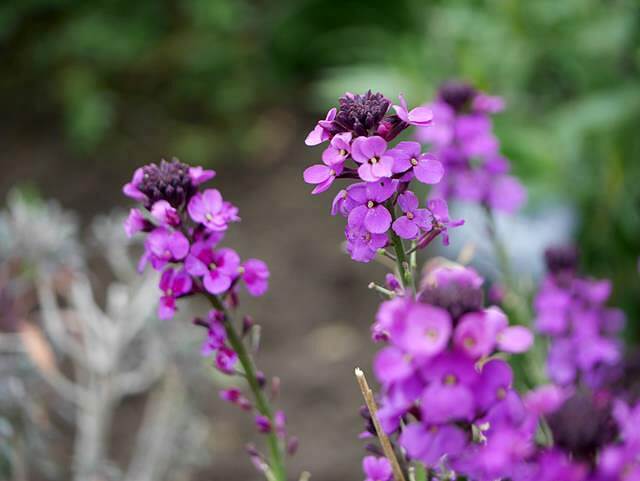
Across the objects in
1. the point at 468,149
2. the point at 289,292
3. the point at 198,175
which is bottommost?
the point at 198,175

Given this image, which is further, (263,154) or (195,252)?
(263,154)

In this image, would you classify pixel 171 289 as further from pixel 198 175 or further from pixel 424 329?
pixel 424 329

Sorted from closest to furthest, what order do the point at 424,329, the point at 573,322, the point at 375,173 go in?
the point at 424,329 → the point at 375,173 → the point at 573,322

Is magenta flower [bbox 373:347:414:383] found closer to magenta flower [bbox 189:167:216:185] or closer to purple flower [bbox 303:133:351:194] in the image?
purple flower [bbox 303:133:351:194]

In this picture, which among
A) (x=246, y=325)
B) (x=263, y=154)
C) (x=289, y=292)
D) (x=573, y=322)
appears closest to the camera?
(x=246, y=325)

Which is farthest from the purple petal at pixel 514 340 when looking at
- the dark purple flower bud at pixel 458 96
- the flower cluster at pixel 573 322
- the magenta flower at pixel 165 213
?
the dark purple flower bud at pixel 458 96

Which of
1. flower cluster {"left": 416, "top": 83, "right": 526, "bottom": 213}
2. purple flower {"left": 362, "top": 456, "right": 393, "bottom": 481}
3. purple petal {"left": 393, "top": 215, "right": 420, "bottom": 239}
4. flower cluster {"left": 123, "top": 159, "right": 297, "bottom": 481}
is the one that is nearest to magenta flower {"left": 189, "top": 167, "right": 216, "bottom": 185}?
flower cluster {"left": 123, "top": 159, "right": 297, "bottom": 481}

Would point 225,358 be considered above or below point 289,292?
below

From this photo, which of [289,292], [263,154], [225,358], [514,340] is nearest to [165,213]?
[225,358]

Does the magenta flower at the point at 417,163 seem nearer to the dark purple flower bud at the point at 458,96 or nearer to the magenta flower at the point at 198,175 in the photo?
the magenta flower at the point at 198,175
